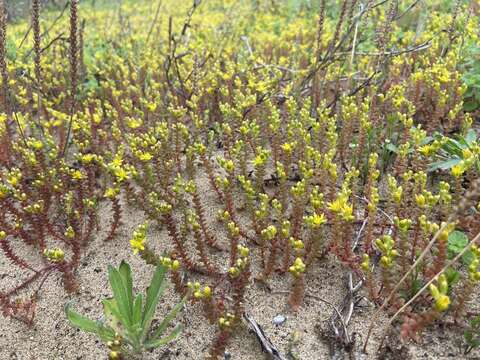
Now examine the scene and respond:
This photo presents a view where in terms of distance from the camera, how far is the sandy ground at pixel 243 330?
1677mm

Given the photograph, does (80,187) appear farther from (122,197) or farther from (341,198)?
(341,198)

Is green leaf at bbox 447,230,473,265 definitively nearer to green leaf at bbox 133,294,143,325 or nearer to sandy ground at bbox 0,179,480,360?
sandy ground at bbox 0,179,480,360

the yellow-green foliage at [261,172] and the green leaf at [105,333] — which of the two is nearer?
the green leaf at [105,333]

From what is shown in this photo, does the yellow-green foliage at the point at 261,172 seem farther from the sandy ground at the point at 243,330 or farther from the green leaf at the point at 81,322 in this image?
the green leaf at the point at 81,322

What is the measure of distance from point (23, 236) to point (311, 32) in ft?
13.0

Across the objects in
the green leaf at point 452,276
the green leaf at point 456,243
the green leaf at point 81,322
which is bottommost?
the green leaf at point 81,322

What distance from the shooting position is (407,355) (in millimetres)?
1625

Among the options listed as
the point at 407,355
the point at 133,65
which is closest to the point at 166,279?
the point at 407,355

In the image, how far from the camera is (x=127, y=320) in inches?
68.1

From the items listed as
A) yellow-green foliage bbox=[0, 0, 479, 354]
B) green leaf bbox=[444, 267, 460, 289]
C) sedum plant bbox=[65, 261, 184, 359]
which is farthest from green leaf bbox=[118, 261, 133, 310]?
green leaf bbox=[444, 267, 460, 289]

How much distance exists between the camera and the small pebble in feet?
6.01

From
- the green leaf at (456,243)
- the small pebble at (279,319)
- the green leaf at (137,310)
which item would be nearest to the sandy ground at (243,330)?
the small pebble at (279,319)

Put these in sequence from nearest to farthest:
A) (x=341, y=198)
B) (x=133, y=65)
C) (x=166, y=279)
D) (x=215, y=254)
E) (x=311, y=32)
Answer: (x=341, y=198)
(x=166, y=279)
(x=215, y=254)
(x=133, y=65)
(x=311, y=32)

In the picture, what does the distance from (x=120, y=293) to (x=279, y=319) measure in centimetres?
68
